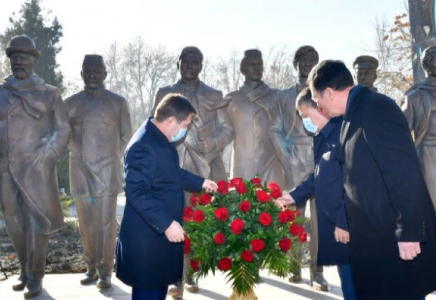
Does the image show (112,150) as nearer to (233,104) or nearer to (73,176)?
(73,176)

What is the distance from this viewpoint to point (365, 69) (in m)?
6.33

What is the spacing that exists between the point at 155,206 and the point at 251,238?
2.37 feet

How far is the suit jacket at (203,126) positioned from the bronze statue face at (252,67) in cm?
47

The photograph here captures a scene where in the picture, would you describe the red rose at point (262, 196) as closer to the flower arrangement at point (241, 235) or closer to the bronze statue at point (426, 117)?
the flower arrangement at point (241, 235)

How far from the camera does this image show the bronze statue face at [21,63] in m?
6.11

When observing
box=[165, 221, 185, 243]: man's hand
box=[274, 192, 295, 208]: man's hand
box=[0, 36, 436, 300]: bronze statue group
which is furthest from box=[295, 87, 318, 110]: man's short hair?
box=[165, 221, 185, 243]: man's hand

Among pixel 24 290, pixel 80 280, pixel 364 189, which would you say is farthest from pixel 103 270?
pixel 364 189

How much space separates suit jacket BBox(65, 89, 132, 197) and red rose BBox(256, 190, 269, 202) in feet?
8.89

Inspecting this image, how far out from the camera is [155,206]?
3723 millimetres

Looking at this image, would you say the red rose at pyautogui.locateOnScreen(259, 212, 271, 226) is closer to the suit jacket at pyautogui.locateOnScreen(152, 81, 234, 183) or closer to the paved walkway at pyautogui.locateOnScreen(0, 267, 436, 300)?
the paved walkway at pyautogui.locateOnScreen(0, 267, 436, 300)

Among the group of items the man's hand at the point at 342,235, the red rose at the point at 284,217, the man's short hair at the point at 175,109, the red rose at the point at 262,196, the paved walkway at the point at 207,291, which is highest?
the man's short hair at the point at 175,109

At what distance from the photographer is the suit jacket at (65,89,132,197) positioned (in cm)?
642

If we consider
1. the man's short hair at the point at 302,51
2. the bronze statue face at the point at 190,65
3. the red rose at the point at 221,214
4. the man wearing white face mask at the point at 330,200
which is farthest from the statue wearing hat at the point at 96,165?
the man wearing white face mask at the point at 330,200

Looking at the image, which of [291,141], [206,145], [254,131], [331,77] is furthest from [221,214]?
[254,131]
